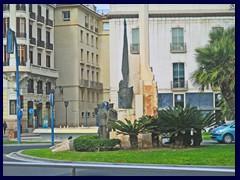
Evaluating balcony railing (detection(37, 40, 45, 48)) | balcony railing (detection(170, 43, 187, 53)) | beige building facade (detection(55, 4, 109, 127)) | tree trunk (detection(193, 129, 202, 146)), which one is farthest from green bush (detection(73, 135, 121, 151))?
beige building facade (detection(55, 4, 109, 127))

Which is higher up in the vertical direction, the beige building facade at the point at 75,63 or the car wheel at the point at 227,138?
the beige building facade at the point at 75,63

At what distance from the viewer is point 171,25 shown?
41.5m

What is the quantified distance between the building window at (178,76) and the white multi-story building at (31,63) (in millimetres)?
11459

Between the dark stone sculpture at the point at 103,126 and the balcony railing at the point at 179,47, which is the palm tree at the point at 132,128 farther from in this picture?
the balcony railing at the point at 179,47

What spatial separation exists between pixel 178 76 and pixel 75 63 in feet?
42.9

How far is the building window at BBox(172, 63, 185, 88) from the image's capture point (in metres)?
41.4

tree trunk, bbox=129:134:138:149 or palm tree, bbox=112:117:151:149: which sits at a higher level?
palm tree, bbox=112:117:151:149

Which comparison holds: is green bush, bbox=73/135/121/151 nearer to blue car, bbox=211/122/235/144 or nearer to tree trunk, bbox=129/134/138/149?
tree trunk, bbox=129/134/138/149

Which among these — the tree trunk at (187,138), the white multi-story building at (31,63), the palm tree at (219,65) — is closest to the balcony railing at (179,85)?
the white multi-story building at (31,63)

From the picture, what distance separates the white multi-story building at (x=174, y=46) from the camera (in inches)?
1609

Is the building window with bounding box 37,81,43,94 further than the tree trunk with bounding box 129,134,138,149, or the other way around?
the building window with bounding box 37,81,43,94

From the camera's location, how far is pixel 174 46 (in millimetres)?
41625
